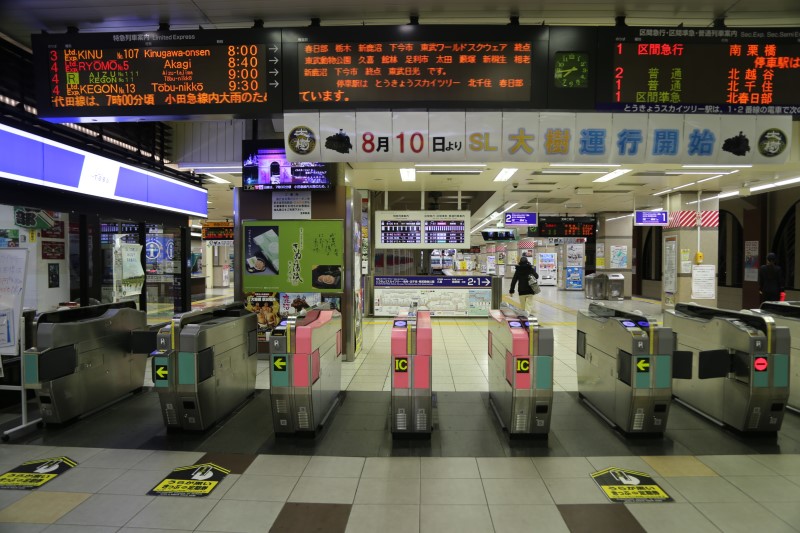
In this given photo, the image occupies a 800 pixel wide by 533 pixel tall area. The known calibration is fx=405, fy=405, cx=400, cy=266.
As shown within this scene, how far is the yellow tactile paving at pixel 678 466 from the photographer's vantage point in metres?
3.17

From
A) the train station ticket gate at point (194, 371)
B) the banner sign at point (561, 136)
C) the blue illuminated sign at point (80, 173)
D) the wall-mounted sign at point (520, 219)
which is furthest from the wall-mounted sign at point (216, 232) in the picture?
the banner sign at point (561, 136)

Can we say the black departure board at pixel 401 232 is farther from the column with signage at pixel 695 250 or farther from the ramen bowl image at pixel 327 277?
the column with signage at pixel 695 250

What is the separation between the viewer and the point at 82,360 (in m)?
4.25

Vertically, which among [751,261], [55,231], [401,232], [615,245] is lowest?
[751,261]

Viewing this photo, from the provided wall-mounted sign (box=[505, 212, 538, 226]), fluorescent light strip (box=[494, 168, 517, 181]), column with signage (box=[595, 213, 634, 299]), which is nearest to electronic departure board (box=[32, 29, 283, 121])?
fluorescent light strip (box=[494, 168, 517, 181])

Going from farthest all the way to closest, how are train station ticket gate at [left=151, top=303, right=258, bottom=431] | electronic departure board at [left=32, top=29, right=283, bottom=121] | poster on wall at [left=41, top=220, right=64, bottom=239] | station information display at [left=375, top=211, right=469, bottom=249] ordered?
station information display at [left=375, top=211, right=469, bottom=249], poster on wall at [left=41, top=220, right=64, bottom=239], train station ticket gate at [left=151, top=303, right=258, bottom=431], electronic departure board at [left=32, top=29, right=283, bottom=121]

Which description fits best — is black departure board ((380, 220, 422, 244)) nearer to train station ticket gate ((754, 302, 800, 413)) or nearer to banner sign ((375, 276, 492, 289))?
banner sign ((375, 276, 492, 289))

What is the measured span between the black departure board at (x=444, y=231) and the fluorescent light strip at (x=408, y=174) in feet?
5.43

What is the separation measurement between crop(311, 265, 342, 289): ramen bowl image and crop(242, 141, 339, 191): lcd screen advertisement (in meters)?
1.25

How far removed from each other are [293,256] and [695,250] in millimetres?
10883

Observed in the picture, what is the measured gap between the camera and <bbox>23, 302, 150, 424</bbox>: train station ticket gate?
389 cm

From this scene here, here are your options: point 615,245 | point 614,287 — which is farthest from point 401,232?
point 615,245

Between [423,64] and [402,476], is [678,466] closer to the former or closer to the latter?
[402,476]

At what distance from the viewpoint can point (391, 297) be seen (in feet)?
36.3
